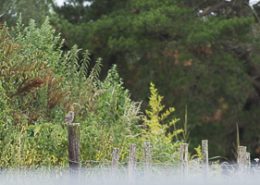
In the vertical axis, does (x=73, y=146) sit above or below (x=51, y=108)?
below

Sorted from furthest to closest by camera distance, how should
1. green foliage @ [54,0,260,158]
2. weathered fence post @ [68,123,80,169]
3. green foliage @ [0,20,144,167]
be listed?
green foliage @ [54,0,260,158], green foliage @ [0,20,144,167], weathered fence post @ [68,123,80,169]

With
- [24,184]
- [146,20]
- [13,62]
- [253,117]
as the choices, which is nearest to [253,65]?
[253,117]

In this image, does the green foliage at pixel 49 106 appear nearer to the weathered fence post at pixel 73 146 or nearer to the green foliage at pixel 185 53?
the weathered fence post at pixel 73 146

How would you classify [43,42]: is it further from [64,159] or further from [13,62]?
[64,159]

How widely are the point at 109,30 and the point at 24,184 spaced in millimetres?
8758

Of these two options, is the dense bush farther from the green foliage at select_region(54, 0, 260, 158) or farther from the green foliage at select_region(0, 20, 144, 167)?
the green foliage at select_region(54, 0, 260, 158)

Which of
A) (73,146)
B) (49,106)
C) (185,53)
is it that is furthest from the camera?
(185,53)

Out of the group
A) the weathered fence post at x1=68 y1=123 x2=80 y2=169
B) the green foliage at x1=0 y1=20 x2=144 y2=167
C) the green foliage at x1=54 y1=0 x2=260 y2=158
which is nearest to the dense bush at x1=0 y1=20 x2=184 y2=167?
the green foliage at x1=0 y1=20 x2=144 y2=167

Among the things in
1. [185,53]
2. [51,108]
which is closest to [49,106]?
[51,108]

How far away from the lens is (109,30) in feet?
34.8

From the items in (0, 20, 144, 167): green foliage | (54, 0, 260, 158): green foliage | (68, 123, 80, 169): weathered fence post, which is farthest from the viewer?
(54, 0, 260, 158): green foliage

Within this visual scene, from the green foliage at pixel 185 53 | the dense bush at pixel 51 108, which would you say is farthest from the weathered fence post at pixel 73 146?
the green foliage at pixel 185 53

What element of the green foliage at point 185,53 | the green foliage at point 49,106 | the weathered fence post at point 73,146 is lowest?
the weathered fence post at point 73,146

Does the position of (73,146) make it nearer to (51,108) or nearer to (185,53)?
(51,108)
